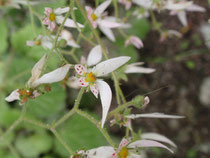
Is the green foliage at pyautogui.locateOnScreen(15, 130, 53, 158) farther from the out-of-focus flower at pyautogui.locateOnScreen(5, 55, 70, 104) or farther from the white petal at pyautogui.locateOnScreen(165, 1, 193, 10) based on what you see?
the white petal at pyautogui.locateOnScreen(165, 1, 193, 10)

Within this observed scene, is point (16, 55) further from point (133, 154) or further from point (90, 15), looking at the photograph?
point (133, 154)

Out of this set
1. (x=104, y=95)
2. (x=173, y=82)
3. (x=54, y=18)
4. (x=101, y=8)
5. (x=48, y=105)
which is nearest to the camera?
(x=104, y=95)

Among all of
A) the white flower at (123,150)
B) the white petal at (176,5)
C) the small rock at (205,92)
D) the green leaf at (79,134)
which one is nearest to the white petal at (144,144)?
the white flower at (123,150)

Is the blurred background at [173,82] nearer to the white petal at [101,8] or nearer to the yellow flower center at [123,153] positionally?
the white petal at [101,8]

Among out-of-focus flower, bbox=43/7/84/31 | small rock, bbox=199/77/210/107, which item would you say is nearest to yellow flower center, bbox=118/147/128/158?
out-of-focus flower, bbox=43/7/84/31

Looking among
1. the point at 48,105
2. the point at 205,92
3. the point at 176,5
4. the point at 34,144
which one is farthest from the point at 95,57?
the point at 205,92

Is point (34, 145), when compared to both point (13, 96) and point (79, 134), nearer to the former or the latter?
point (79, 134)
